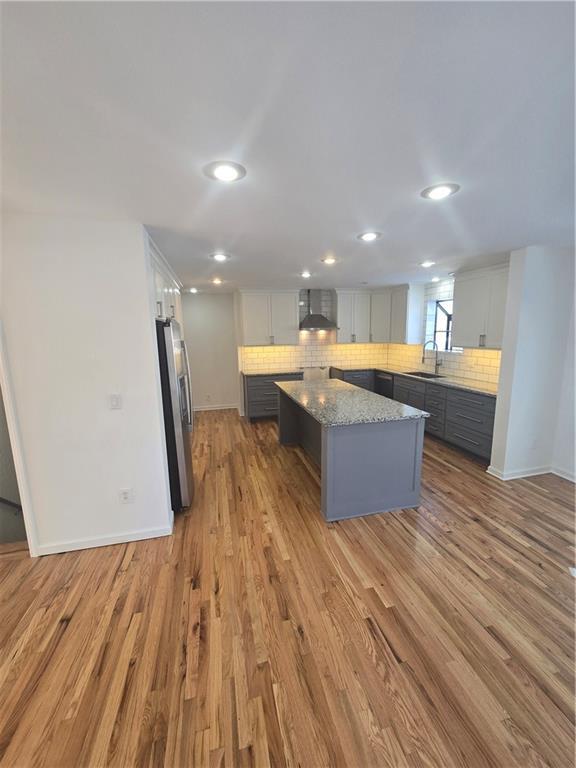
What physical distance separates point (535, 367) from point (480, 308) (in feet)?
3.42

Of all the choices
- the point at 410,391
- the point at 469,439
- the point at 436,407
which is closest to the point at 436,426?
the point at 436,407

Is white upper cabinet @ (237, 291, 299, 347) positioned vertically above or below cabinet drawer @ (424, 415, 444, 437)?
above

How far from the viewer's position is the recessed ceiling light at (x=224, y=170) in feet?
4.80

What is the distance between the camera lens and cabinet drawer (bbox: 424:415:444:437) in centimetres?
452

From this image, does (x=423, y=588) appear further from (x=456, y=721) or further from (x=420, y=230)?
(x=420, y=230)

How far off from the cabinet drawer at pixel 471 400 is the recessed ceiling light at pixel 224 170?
3576 mm

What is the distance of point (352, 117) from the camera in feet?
3.79

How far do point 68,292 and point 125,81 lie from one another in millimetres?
1635

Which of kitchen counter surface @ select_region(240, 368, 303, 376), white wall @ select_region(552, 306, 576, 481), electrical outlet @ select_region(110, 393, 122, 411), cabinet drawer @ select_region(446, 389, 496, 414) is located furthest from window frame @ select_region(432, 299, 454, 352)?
electrical outlet @ select_region(110, 393, 122, 411)

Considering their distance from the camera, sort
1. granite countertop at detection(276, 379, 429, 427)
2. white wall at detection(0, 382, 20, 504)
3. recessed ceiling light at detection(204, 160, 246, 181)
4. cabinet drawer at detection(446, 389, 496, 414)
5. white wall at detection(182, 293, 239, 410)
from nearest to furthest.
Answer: recessed ceiling light at detection(204, 160, 246, 181) → granite countertop at detection(276, 379, 429, 427) → white wall at detection(0, 382, 20, 504) → cabinet drawer at detection(446, 389, 496, 414) → white wall at detection(182, 293, 239, 410)

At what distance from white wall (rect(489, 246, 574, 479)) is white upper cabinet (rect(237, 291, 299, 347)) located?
342 cm

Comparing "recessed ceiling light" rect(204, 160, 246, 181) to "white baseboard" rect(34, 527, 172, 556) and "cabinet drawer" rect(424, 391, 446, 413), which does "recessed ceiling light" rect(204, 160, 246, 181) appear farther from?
"cabinet drawer" rect(424, 391, 446, 413)

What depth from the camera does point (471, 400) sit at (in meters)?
3.99

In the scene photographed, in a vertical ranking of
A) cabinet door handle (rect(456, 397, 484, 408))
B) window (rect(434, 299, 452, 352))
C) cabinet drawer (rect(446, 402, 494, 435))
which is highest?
window (rect(434, 299, 452, 352))
